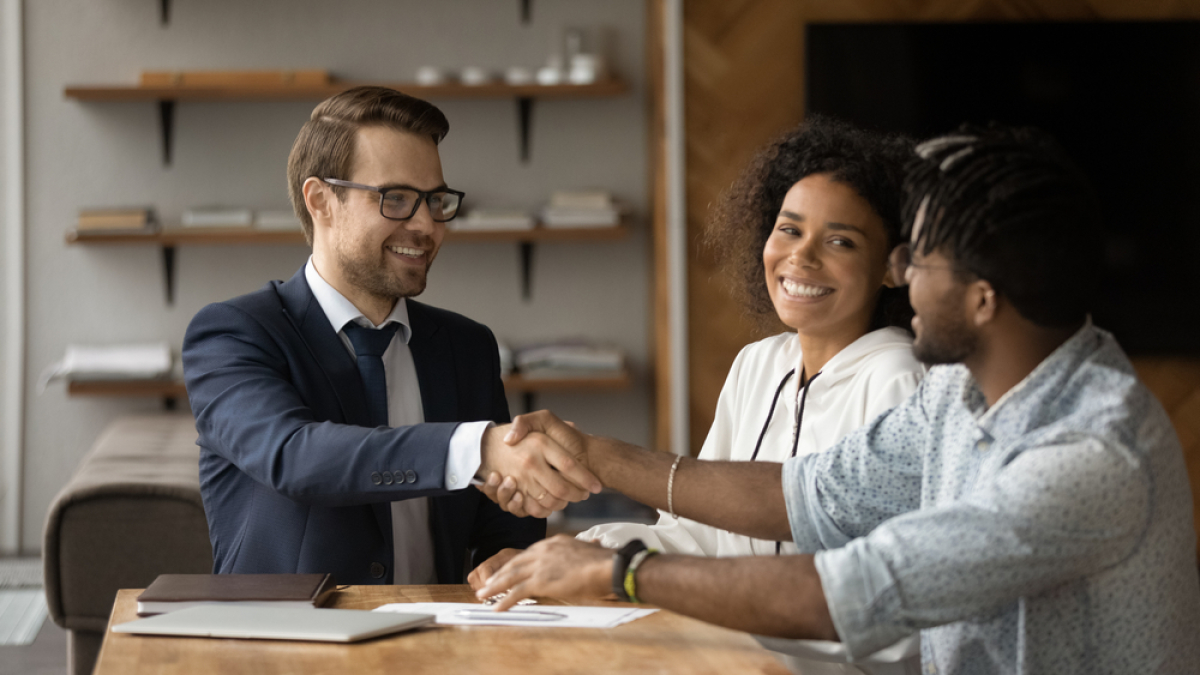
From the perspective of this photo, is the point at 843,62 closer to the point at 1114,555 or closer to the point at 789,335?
the point at 789,335

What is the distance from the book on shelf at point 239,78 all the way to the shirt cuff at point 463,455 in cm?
266

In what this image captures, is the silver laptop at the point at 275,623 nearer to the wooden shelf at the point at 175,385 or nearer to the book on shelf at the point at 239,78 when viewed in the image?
the wooden shelf at the point at 175,385

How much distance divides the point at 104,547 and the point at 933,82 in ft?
10.4

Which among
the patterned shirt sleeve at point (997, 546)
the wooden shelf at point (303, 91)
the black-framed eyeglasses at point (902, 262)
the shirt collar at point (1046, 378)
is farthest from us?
the wooden shelf at point (303, 91)

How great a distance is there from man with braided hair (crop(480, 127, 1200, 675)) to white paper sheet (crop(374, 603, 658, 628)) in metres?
0.07

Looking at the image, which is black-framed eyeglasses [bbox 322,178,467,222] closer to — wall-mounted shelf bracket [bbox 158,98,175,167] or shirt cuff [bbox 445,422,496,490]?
→ shirt cuff [bbox 445,422,496,490]

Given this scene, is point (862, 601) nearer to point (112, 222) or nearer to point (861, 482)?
point (861, 482)

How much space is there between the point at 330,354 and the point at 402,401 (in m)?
0.17

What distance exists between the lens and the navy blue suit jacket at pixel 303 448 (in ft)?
5.33

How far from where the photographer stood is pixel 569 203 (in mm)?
4078

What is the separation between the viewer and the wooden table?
1.20 m

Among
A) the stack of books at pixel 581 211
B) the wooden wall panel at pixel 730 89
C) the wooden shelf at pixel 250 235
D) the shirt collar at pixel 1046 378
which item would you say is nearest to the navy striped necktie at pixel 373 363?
the shirt collar at pixel 1046 378

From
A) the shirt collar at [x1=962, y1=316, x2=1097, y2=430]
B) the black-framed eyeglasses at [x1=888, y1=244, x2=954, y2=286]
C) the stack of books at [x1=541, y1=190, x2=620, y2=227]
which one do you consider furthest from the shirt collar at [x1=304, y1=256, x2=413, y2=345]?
the stack of books at [x1=541, y1=190, x2=620, y2=227]

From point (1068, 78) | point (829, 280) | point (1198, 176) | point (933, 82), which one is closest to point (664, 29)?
point (933, 82)
